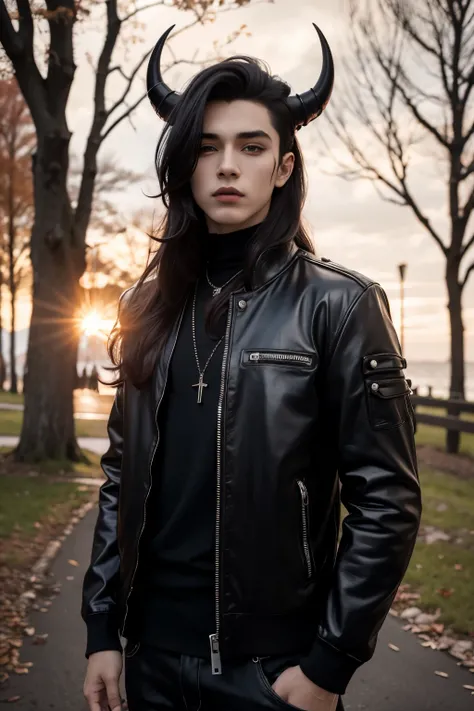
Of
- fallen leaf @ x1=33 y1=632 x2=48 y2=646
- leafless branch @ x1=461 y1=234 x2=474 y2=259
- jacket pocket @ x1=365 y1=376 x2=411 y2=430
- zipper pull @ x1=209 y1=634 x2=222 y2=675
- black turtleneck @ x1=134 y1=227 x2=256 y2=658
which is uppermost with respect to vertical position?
leafless branch @ x1=461 y1=234 x2=474 y2=259

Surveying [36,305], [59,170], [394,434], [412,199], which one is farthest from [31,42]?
[394,434]

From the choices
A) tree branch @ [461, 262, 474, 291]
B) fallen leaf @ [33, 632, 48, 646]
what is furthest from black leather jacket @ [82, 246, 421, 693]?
A: tree branch @ [461, 262, 474, 291]

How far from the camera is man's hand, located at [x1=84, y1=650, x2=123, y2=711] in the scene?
7.38 ft

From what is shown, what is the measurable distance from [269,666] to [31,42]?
36.7ft

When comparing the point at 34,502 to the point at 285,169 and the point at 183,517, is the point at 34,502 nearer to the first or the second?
the point at 183,517

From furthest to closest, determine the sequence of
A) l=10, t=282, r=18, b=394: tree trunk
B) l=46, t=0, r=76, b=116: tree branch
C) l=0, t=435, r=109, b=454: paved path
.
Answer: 1. l=10, t=282, r=18, b=394: tree trunk
2. l=0, t=435, r=109, b=454: paved path
3. l=46, t=0, r=76, b=116: tree branch

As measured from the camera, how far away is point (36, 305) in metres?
12.1

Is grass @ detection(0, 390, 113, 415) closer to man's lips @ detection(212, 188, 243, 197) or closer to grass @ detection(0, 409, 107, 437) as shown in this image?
grass @ detection(0, 409, 107, 437)

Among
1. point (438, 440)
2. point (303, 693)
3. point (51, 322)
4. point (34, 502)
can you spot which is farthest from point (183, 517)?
point (438, 440)

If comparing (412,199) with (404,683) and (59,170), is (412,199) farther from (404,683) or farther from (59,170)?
(404,683)

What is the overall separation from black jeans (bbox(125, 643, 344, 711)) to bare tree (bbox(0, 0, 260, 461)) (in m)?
10.2

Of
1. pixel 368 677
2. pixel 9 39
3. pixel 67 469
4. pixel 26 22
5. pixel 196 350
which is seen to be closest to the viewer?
pixel 196 350

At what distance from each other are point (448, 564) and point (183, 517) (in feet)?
17.8

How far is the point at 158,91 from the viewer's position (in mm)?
2410
